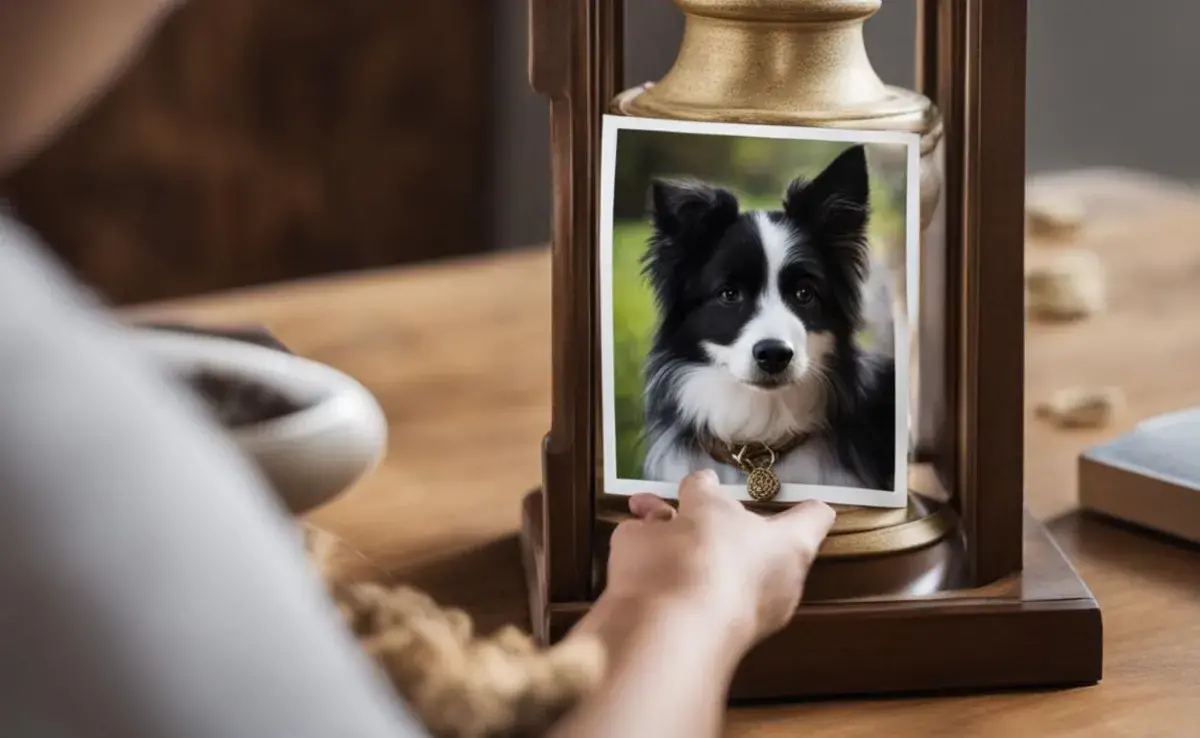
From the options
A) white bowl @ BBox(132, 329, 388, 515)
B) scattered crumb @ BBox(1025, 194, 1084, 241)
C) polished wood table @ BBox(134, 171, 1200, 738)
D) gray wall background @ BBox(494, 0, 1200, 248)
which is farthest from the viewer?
gray wall background @ BBox(494, 0, 1200, 248)

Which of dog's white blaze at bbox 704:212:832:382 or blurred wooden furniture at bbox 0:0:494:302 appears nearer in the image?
dog's white blaze at bbox 704:212:832:382

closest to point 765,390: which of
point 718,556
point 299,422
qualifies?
point 718,556

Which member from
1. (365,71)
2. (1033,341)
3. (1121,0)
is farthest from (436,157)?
(1033,341)

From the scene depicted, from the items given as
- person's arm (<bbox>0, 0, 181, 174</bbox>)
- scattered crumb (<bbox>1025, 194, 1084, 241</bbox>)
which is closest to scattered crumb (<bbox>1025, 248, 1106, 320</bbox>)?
scattered crumb (<bbox>1025, 194, 1084, 241</bbox>)

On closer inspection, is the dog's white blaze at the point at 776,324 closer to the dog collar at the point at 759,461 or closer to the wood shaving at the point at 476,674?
the dog collar at the point at 759,461

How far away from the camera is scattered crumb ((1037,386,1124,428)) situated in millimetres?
1066

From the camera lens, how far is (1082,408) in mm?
1072

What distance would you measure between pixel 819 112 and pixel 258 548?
49 cm

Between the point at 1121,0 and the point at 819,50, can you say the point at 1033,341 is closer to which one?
the point at 819,50

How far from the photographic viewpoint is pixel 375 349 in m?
1.26

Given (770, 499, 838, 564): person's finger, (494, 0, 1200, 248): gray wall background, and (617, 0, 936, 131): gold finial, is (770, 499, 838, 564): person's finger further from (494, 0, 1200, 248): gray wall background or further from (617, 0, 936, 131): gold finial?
(494, 0, 1200, 248): gray wall background

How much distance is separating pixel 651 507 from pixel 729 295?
10 centimetres

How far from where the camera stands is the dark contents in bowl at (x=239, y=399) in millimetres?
863

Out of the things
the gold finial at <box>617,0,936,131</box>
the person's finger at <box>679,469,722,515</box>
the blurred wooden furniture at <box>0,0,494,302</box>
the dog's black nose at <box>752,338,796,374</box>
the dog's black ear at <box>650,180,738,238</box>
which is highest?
the gold finial at <box>617,0,936,131</box>
